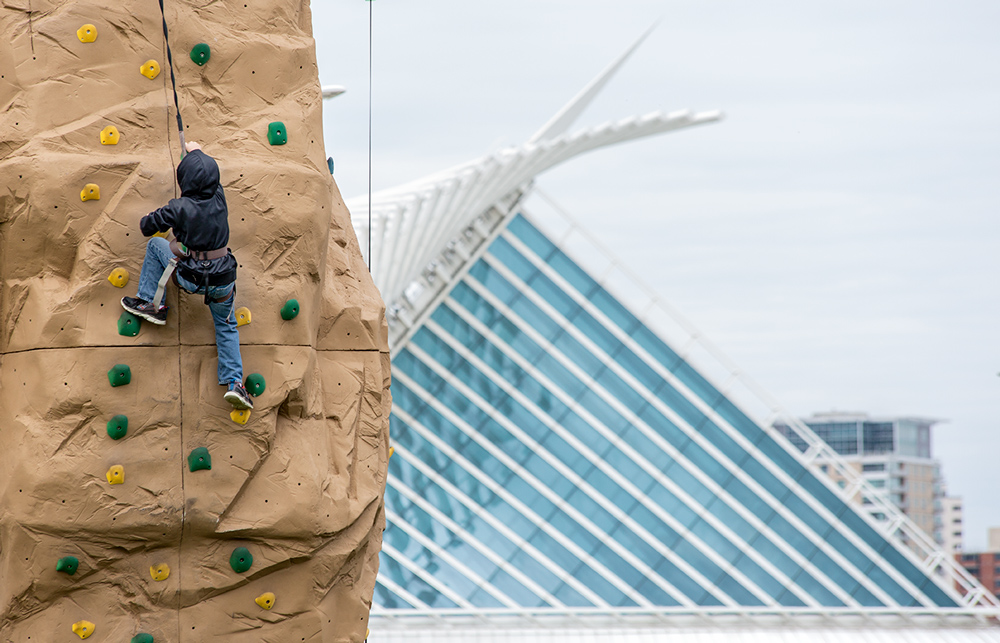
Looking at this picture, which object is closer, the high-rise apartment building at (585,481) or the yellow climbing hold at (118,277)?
the yellow climbing hold at (118,277)

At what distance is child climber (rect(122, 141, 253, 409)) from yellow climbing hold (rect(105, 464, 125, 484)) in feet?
2.92

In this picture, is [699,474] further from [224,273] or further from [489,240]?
[224,273]

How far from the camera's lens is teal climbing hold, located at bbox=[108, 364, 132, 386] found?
8664 mm

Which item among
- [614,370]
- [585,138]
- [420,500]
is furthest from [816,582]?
[585,138]

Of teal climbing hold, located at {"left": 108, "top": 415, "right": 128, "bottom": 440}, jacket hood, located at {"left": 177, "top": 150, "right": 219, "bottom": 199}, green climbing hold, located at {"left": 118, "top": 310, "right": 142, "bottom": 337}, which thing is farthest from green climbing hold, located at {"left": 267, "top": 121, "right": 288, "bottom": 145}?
teal climbing hold, located at {"left": 108, "top": 415, "right": 128, "bottom": 440}

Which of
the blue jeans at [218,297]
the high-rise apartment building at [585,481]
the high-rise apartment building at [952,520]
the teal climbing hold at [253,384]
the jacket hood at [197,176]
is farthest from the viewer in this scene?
the high-rise apartment building at [952,520]

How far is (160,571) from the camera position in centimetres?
897

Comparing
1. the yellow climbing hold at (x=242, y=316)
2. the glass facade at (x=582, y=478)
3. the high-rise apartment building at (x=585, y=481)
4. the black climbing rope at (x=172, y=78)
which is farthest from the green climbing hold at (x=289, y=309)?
the glass facade at (x=582, y=478)

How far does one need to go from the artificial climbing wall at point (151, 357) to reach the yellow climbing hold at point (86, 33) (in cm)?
1

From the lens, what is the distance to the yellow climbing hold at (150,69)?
912 cm

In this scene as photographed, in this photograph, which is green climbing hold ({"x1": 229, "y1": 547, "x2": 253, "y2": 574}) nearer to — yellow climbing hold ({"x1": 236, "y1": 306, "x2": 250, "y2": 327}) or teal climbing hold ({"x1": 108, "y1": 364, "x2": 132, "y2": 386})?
Result: teal climbing hold ({"x1": 108, "y1": 364, "x2": 132, "y2": 386})

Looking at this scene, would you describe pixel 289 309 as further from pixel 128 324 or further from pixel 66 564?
pixel 66 564

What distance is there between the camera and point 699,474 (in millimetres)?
25594

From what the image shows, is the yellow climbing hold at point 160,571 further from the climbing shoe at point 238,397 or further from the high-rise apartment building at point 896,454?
the high-rise apartment building at point 896,454
